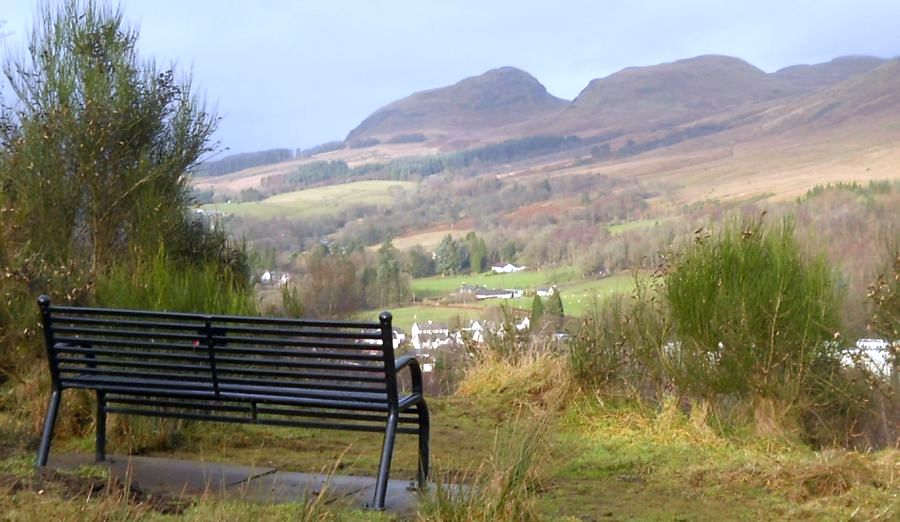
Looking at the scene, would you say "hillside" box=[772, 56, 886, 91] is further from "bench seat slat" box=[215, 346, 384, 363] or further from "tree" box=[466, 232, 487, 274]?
"bench seat slat" box=[215, 346, 384, 363]

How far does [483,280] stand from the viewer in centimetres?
2036

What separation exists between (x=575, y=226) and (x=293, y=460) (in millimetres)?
21567

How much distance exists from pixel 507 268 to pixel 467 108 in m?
30.0

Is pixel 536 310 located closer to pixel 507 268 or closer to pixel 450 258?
pixel 507 268

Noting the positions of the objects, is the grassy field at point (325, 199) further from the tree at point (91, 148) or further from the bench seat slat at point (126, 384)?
the bench seat slat at point (126, 384)

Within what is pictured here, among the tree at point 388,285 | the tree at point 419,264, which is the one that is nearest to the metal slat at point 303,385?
the tree at point 388,285

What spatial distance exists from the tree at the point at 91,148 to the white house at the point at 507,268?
34.2 ft

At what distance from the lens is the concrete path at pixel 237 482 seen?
17.4 ft

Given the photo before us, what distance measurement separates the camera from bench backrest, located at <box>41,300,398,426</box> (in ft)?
17.3

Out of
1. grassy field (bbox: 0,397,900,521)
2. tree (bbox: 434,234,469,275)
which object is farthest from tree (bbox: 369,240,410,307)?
grassy field (bbox: 0,397,900,521)

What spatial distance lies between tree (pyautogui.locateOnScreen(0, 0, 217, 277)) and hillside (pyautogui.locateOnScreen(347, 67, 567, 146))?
3636 cm

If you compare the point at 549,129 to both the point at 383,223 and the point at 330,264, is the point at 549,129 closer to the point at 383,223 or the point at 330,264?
the point at 383,223

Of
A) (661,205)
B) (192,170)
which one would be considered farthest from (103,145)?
(661,205)

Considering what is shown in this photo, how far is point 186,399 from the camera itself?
237 inches
